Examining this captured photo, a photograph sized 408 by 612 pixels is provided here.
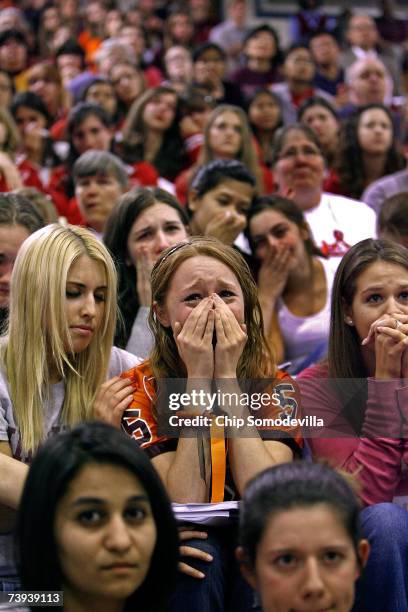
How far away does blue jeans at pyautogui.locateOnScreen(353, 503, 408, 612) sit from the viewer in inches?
94.3

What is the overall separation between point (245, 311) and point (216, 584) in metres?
0.77

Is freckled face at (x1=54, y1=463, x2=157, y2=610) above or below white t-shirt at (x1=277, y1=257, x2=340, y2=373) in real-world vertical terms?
below

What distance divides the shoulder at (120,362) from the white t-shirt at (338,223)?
151 cm

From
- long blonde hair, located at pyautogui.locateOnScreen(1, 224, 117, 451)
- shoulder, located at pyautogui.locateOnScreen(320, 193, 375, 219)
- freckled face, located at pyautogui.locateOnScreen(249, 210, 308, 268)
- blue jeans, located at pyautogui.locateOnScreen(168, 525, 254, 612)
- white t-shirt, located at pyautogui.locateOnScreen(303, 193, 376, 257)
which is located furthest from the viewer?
shoulder, located at pyautogui.locateOnScreen(320, 193, 375, 219)

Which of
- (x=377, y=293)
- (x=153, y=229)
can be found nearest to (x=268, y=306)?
(x=153, y=229)

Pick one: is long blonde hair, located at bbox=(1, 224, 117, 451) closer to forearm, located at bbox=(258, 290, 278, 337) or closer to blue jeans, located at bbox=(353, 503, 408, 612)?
blue jeans, located at bbox=(353, 503, 408, 612)

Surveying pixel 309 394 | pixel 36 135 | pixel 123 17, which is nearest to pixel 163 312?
pixel 309 394

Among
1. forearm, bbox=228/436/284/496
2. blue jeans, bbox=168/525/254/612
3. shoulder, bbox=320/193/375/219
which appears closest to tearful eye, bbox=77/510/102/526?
blue jeans, bbox=168/525/254/612

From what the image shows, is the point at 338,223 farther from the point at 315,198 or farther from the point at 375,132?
the point at 375,132

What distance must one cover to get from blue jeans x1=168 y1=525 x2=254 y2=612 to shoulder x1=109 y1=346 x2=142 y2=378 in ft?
2.13

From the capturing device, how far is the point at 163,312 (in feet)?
9.50

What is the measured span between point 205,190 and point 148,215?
0.64 metres

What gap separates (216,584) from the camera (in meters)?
2.43

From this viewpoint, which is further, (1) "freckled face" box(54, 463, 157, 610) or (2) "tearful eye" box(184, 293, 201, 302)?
(2) "tearful eye" box(184, 293, 201, 302)
